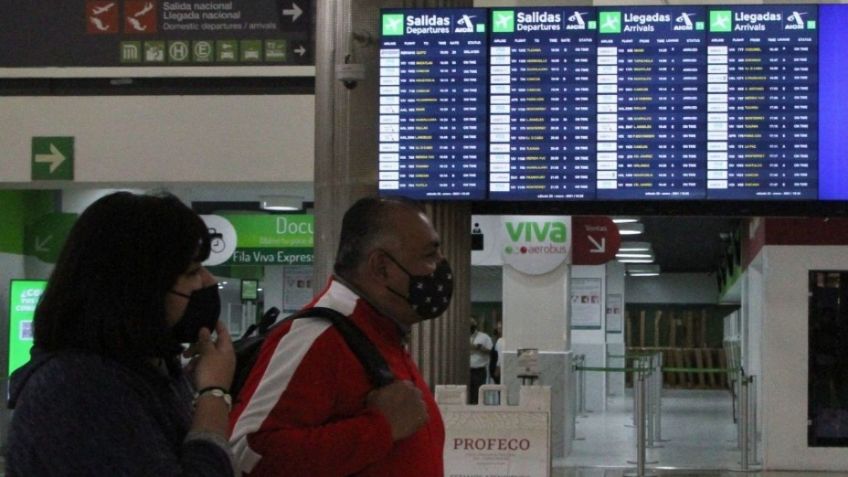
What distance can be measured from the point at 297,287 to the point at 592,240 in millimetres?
3944

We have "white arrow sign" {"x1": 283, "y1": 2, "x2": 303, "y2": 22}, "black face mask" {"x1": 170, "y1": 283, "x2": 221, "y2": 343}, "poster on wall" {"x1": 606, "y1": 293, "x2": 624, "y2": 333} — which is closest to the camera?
"black face mask" {"x1": 170, "y1": 283, "x2": 221, "y2": 343}

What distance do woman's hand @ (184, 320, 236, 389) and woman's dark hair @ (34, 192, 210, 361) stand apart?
14cm

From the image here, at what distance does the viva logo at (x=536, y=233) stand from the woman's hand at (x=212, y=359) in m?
11.6

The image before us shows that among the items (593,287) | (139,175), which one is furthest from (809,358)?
(593,287)

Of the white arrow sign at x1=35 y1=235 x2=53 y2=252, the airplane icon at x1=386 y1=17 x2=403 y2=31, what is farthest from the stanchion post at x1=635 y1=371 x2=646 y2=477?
the white arrow sign at x1=35 y1=235 x2=53 y2=252

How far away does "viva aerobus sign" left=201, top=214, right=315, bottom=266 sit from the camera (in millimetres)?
13977

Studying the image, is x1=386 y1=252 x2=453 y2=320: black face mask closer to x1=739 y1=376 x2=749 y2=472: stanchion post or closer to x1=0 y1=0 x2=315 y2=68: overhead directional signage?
x1=0 y1=0 x2=315 y2=68: overhead directional signage

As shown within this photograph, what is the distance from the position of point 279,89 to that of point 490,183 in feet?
14.5

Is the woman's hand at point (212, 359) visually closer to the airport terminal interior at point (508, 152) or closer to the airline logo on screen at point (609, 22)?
the airport terminal interior at point (508, 152)

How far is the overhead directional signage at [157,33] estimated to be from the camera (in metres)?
8.74

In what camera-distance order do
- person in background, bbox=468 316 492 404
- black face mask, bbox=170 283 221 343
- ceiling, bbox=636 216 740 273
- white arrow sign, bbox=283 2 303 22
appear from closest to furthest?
black face mask, bbox=170 283 221 343
white arrow sign, bbox=283 2 303 22
person in background, bbox=468 316 492 404
ceiling, bbox=636 216 740 273

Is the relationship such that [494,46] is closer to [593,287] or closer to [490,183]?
[490,183]

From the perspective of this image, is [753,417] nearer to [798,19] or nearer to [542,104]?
[798,19]

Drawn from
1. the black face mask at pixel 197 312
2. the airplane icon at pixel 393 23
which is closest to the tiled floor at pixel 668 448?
the airplane icon at pixel 393 23
